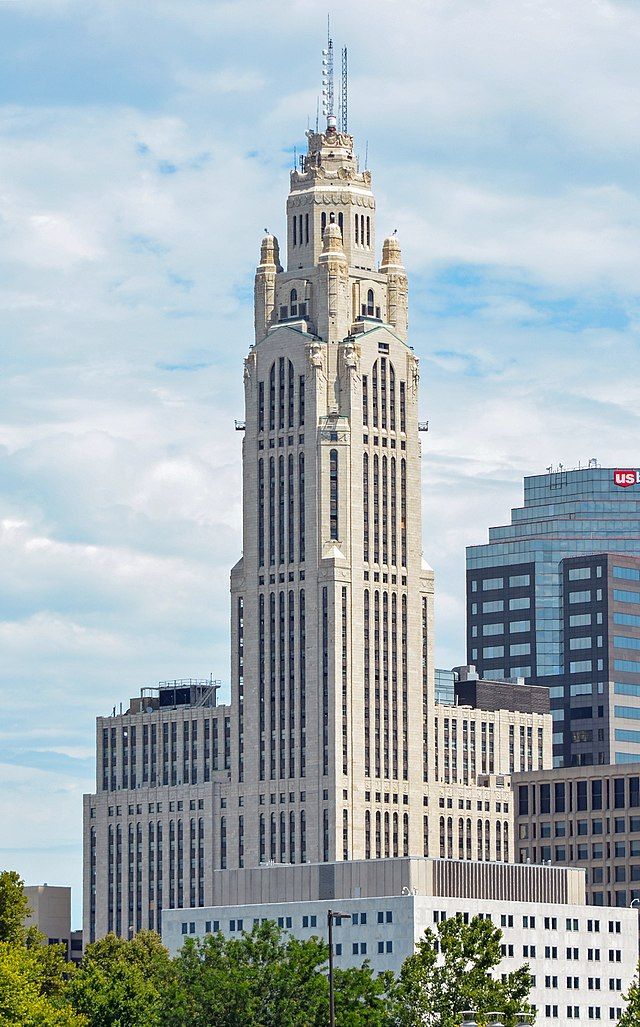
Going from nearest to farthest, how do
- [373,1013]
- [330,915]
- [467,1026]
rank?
[467,1026] → [330,915] → [373,1013]

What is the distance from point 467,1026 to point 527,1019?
2545 centimetres

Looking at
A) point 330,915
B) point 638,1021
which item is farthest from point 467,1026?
point 638,1021

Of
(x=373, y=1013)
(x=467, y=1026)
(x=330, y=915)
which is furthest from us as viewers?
(x=373, y=1013)

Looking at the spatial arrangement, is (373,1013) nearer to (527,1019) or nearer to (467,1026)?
(527,1019)

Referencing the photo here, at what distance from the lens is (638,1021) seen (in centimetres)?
19975

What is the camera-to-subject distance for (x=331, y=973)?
188000mm

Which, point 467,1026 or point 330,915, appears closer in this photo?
point 467,1026

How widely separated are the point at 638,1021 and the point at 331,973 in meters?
25.7

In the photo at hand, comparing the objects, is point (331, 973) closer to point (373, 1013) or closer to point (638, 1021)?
point (373, 1013)

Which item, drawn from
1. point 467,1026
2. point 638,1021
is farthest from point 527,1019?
point 467,1026

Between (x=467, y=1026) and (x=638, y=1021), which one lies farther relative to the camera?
(x=638, y=1021)

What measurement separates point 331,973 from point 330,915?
412 cm

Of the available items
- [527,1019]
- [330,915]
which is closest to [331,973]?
[330,915]

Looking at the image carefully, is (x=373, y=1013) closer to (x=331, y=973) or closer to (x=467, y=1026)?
(x=331, y=973)
